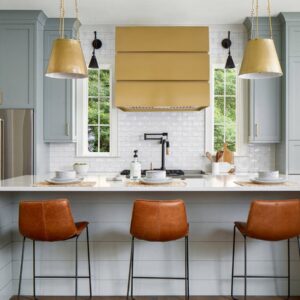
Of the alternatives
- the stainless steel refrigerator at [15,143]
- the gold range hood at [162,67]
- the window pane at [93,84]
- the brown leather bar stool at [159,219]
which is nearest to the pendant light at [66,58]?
the brown leather bar stool at [159,219]

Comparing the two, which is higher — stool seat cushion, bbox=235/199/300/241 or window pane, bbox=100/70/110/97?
window pane, bbox=100/70/110/97

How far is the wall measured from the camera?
5.10 metres

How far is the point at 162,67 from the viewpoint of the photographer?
4.54 meters

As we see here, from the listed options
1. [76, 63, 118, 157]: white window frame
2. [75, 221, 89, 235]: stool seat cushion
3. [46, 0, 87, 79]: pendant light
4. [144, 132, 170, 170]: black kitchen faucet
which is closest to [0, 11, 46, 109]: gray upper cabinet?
[76, 63, 118, 157]: white window frame

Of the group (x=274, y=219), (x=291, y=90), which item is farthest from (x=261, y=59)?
(x=291, y=90)

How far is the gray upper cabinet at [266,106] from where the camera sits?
187 inches

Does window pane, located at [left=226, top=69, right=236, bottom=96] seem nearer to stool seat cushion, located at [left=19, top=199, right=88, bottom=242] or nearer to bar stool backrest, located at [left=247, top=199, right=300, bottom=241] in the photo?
bar stool backrest, located at [left=247, top=199, right=300, bottom=241]

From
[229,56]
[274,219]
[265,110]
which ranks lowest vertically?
[274,219]

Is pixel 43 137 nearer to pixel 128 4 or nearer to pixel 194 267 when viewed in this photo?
pixel 128 4

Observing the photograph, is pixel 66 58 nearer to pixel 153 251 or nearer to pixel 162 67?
pixel 153 251

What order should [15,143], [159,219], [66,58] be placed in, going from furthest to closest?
[15,143]
[66,58]
[159,219]

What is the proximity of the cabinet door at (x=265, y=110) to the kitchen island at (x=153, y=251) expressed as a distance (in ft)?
6.06

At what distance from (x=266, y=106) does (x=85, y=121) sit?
2.47m

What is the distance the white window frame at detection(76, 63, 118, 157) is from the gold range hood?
65 cm
